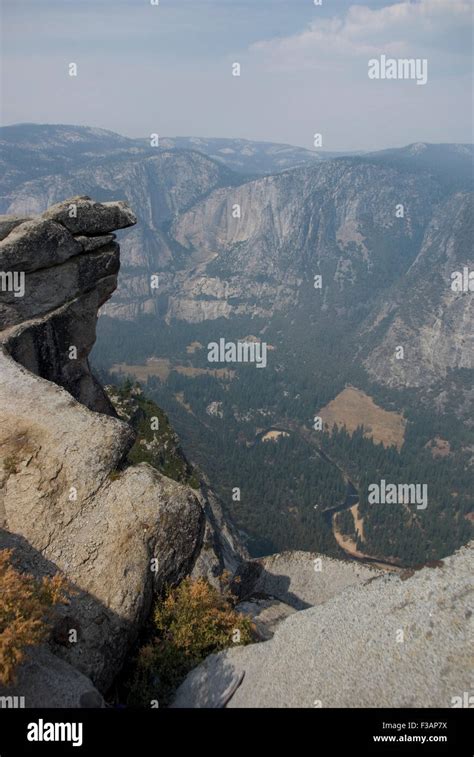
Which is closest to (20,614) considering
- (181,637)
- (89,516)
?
(89,516)

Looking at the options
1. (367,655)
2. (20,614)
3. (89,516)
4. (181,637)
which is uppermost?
(20,614)

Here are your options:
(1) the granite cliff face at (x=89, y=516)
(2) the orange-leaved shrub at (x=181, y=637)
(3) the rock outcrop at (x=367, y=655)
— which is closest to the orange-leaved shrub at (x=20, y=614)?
(1) the granite cliff face at (x=89, y=516)

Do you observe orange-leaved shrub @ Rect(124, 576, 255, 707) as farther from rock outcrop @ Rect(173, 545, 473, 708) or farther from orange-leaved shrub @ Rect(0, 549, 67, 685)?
orange-leaved shrub @ Rect(0, 549, 67, 685)

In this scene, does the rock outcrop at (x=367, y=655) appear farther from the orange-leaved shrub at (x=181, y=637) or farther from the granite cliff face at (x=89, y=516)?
the granite cliff face at (x=89, y=516)

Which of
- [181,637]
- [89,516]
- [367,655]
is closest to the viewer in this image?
[367,655]

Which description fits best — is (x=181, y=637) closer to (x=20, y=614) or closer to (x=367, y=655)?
(x=367, y=655)

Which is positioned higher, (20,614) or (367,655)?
(20,614)
